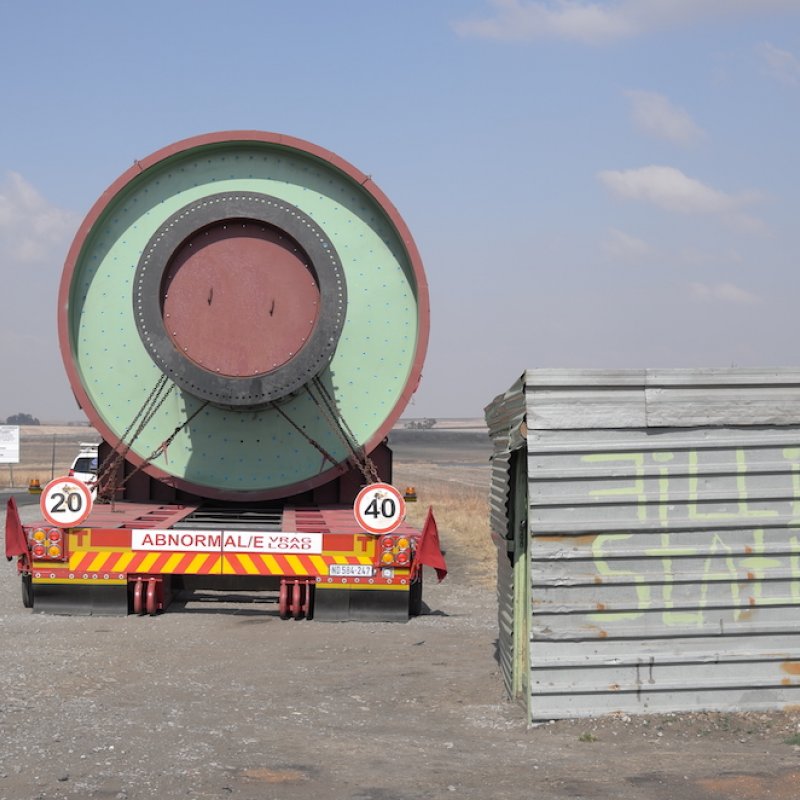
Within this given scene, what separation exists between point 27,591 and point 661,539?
6534 millimetres

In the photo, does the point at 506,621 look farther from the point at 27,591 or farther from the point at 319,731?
the point at 27,591

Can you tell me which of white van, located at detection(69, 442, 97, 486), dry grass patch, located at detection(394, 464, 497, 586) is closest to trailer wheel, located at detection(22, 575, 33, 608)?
dry grass patch, located at detection(394, 464, 497, 586)

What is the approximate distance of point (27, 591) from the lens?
39.2ft

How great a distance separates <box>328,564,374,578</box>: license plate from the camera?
11406 millimetres

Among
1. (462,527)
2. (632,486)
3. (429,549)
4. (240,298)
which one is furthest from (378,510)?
(462,527)

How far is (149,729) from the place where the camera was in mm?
7215

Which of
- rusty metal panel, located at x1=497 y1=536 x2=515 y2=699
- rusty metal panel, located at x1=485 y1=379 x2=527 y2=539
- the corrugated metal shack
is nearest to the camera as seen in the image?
the corrugated metal shack

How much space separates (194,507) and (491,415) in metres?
4.58

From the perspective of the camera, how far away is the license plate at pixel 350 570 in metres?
11.4

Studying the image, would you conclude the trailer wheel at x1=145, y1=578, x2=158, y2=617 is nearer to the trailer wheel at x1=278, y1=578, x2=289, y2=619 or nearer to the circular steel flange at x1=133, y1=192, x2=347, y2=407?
the trailer wheel at x1=278, y1=578, x2=289, y2=619

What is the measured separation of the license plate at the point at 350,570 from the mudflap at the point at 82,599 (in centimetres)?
182

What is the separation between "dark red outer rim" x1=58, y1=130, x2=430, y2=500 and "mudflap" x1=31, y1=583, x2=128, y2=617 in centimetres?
170

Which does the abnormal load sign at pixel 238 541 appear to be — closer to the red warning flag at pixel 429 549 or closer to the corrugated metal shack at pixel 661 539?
the red warning flag at pixel 429 549

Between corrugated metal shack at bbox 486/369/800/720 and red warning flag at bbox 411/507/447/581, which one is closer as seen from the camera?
corrugated metal shack at bbox 486/369/800/720
